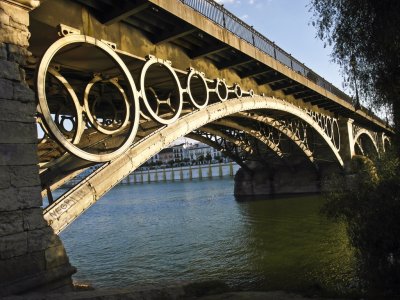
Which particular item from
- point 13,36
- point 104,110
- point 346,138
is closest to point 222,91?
point 104,110

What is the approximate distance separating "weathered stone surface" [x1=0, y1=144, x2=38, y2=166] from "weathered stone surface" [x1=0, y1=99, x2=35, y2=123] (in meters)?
0.39

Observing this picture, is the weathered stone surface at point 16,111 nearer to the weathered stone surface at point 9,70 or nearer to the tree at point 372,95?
the weathered stone surface at point 9,70

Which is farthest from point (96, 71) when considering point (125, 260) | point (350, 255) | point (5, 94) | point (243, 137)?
point (243, 137)

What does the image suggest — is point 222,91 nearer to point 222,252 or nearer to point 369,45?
point 222,252

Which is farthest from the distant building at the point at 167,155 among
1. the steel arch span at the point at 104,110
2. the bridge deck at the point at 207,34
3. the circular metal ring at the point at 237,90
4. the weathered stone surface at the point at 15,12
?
the weathered stone surface at the point at 15,12

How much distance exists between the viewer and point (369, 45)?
8219 mm

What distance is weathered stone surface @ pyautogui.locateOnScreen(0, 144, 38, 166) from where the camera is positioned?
5797 mm

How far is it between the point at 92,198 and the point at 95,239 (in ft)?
45.7

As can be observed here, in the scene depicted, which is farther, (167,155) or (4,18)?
(167,155)

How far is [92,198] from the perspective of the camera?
30.4ft

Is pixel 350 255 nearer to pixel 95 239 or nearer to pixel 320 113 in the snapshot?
pixel 95 239

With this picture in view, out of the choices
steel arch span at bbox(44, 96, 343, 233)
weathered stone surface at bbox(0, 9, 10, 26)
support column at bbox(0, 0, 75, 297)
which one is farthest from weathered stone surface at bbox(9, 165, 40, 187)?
weathered stone surface at bbox(0, 9, 10, 26)

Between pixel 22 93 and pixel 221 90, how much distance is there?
430 inches

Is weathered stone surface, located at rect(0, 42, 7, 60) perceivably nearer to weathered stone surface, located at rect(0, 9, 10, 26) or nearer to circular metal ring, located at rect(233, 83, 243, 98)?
weathered stone surface, located at rect(0, 9, 10, 26)
